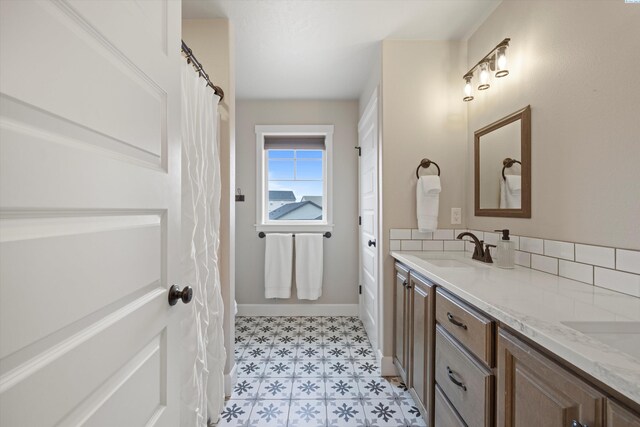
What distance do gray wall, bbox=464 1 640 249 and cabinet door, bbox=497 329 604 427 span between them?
2.02 feet

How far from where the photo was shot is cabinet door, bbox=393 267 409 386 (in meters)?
1.70

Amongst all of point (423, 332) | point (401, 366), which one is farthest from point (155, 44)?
point (401, 366)

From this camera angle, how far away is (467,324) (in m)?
1.03

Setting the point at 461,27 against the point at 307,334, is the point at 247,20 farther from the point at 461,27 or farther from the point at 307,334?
the point at 307,334

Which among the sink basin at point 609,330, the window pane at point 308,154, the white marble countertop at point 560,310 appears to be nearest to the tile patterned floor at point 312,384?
the white marble countertop at point 560,310

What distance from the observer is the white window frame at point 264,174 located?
9.86ft

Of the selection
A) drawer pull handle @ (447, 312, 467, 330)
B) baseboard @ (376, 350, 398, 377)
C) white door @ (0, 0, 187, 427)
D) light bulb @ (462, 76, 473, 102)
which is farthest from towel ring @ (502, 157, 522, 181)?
white door @ (0, 0, 187, 427)

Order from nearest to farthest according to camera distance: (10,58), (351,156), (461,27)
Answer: (10,58)
(461,27)
(351,156)

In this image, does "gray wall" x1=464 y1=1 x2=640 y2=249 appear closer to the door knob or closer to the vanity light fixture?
the vanity light fixture

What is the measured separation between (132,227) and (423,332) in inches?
54.4

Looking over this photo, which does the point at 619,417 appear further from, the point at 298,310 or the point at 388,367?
the point at 298,310

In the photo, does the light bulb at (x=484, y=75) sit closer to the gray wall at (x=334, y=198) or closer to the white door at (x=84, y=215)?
the gray wall at (x=334, y=198)

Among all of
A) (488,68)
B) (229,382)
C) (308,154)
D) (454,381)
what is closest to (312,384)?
(229,382)

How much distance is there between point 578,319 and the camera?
76cm
